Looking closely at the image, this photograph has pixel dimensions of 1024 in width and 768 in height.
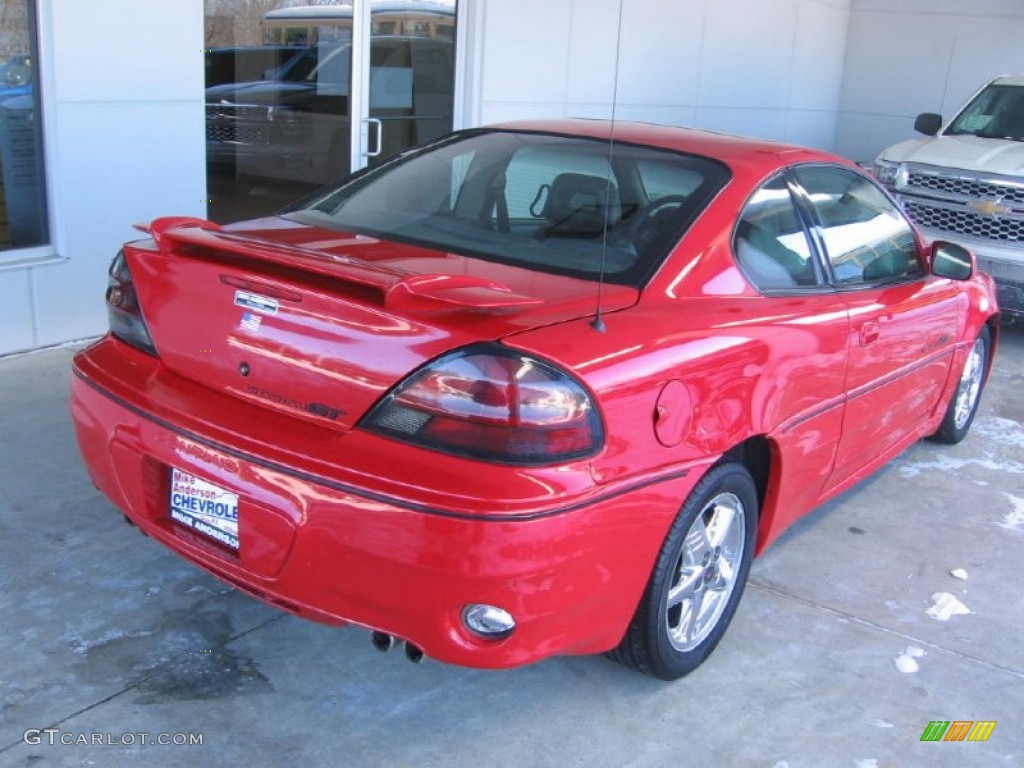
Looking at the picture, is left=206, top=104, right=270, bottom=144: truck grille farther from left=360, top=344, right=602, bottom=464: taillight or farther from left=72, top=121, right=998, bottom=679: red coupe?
left=360, top=344, right=602, bottom=464: taillight

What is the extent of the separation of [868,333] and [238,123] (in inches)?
185

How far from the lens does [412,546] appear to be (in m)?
2.43

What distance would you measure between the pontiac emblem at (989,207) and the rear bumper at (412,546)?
18.9ft

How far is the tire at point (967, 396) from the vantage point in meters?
5.32

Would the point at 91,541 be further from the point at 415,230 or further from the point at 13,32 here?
the point at 13,32

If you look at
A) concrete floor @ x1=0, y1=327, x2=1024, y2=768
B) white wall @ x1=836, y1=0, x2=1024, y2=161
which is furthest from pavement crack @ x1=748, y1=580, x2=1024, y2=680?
white wall @ x1=836, y1=0, x2=1024, y2=161

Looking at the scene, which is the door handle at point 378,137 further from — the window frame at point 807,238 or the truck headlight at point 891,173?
the window frame at point 807,238

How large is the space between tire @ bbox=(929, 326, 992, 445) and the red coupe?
1.63m

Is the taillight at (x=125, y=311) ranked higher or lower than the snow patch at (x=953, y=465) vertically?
higher

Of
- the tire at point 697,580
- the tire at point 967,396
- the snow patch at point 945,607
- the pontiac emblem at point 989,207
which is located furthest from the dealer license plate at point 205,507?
the pontiac emblem at point 989,207

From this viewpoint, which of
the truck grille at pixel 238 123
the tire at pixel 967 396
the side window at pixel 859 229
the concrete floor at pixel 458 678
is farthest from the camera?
the truck grille at pixel 238 123

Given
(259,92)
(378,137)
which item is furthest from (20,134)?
(378,137)

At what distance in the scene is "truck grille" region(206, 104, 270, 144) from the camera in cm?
682

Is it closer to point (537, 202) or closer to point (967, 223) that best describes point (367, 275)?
point (537, 202)
